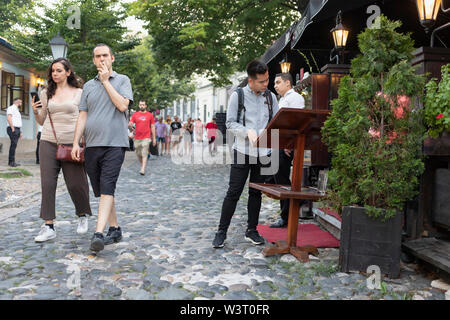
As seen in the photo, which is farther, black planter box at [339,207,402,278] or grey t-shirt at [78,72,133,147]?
grey t-shirt at [78,72,133,147]

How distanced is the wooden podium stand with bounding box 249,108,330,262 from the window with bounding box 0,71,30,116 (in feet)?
58.3

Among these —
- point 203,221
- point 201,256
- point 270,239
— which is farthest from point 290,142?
point 203,221

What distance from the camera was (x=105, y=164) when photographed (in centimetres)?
450

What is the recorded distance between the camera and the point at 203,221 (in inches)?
243

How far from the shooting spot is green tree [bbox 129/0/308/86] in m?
14.2

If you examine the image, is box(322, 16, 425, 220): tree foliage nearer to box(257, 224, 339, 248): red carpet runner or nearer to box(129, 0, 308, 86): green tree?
box(257, 224, 339, 248): red carpet runner

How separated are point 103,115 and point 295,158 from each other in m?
1.96

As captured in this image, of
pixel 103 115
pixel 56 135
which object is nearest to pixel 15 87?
pixel 56 135

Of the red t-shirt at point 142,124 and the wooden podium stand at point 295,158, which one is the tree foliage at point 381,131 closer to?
the wooden podium stand at point 295,158

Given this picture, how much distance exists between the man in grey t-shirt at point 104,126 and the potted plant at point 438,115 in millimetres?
2816

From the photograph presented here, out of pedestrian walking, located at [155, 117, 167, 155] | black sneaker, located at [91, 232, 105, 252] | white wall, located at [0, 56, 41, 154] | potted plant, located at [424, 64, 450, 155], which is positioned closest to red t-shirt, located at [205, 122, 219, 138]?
pedestrian walking, located at [155, 117, 167, 155]

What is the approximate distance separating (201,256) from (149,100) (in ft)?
109

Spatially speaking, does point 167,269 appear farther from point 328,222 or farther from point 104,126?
point 328,222

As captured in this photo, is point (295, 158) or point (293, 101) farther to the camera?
point (293, 101)
